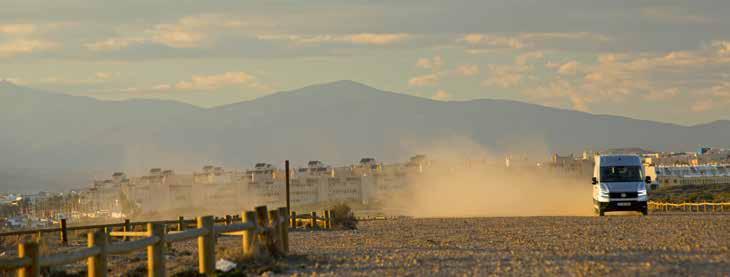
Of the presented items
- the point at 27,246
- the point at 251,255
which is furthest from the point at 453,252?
the point at 27,246

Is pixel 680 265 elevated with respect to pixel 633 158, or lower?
lower

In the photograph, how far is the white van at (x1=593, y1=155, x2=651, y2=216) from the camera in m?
47.0

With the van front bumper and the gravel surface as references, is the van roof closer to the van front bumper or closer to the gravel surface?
the van front bumper

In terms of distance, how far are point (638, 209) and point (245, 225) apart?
1068 inches

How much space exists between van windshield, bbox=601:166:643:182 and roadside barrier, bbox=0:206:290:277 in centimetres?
2440

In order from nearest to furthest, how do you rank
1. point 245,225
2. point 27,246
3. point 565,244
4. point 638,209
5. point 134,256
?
1. point 27,246
2. point 245,225
3. point 565,244
4. point 134,256
5. point 638,209

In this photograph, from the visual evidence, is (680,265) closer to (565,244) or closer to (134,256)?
(565,244)

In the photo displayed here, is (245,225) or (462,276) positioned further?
(245,225)

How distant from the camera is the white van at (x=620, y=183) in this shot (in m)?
47.0

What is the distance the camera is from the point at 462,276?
19594 mm

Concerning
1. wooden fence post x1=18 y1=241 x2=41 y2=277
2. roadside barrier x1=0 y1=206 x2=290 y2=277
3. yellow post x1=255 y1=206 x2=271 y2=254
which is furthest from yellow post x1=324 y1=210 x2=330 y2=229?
wooden fence post x1=18 y1=241 x2=41 y2=277

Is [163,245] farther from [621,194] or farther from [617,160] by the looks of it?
[617,160]

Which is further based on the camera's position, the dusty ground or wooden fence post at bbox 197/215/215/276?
wooden fence post at bbox 197/215/215/276

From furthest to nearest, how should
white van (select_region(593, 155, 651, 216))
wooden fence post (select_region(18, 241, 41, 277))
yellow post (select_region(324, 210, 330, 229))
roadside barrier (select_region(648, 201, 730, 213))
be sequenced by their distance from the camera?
roadside barrier (select_region(648, 201, 730, 213)), yellow post (select_region(324, 210, 330, 229)), white van (select_region(593, 155, 651, 216)), wooden fence post (select_region(18, 241, 41, 277))
